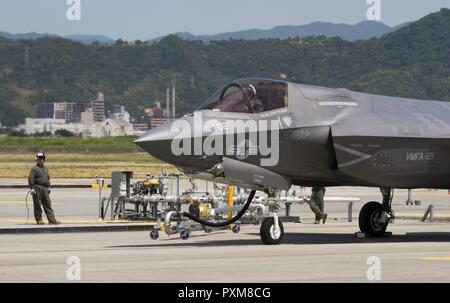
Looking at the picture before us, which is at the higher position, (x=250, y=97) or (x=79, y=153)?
(x=250, y=97)

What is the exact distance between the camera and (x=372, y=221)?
25047mm

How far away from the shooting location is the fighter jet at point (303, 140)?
2097 centimetres

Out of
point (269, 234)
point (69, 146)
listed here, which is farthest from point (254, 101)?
point (69, 146)

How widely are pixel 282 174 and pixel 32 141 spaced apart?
132471mm

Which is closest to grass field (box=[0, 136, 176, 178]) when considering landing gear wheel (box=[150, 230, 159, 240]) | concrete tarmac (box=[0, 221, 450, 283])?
concrete tarmac (box=[0, 221, 450, 283])

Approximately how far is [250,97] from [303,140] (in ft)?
4.47

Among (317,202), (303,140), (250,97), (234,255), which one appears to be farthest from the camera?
(317,202)

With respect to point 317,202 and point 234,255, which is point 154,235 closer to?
point 234,255

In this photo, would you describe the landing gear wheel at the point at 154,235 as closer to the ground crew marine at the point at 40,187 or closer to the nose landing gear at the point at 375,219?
the nose landing gear at the point at 375,219

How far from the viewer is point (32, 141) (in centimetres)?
15175

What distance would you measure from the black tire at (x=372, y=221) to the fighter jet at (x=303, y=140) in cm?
165

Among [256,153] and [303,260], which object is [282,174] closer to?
[256,153]

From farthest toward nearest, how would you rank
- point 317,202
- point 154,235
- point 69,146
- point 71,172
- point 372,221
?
point 69,146, point 71,172, point 317,202, point 372,221, point 154,235
